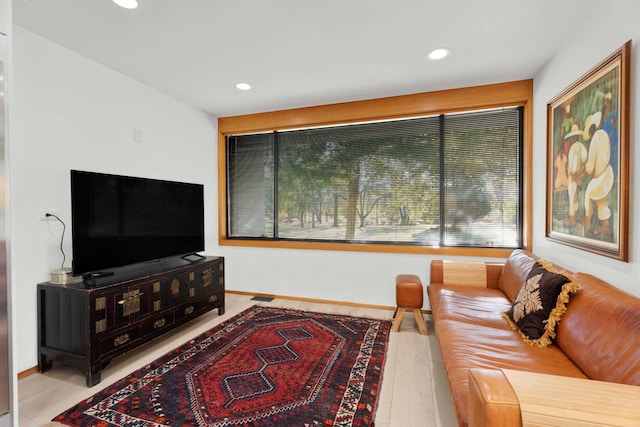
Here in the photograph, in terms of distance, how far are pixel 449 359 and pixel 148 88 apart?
12.0ft

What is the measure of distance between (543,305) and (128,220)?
3162 millimetres

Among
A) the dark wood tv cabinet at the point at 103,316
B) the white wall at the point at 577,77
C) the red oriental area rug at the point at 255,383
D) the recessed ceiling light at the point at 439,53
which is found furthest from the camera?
the recessed ceiling light at the point at 439,53

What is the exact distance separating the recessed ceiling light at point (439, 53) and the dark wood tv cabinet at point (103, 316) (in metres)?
3.03

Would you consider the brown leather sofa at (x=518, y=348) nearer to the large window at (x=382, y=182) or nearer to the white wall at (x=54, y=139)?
the large window at (x=382, y=182)

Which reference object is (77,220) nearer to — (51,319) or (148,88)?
(51,319)

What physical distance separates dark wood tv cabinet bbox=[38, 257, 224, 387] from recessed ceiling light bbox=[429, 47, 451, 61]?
9.94ft

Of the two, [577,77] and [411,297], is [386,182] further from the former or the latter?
[577,77]

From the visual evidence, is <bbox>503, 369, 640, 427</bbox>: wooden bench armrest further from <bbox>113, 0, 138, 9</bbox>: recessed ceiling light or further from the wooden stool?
<bbox>113, 0, 138, 9</bbox>: recessed ceiling light

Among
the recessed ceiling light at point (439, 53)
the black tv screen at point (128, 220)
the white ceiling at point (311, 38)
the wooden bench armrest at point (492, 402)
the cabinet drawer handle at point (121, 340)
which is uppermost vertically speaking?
the white ceiling at point (311, 38)

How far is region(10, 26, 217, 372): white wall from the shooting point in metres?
2.14

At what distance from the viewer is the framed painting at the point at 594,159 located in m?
1.65

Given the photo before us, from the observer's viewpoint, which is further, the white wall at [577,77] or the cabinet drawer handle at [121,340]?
the cabinet drawer handle at [121,340]

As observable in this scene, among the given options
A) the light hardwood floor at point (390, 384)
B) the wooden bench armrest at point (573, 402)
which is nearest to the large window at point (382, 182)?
the light hardwood floor at point (390, 384)

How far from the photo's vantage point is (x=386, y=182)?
3615 millimetres
